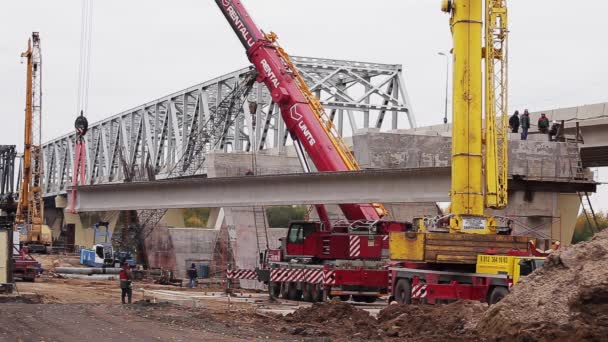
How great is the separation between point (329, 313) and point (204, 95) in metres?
66.8

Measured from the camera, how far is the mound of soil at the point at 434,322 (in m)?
20.4

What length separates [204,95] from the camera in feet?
297

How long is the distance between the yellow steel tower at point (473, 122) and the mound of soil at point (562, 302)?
8372 millimetres

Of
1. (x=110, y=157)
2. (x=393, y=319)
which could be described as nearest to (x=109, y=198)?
(x=393, y=319)

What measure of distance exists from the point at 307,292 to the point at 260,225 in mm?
20906

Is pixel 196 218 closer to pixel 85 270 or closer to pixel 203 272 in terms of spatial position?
pixel 203 272

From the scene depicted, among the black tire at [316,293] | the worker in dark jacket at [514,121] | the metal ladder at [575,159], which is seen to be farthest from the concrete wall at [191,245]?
the black tire at [316,293]

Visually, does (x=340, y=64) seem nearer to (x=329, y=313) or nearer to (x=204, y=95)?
(x=204, y=95)

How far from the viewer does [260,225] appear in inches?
2229

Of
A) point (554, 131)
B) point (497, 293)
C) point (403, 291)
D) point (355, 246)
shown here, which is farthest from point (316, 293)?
point (554, 131)

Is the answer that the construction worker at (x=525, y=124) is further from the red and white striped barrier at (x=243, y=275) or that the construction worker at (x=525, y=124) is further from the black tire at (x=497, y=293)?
the black tire at (x=497, y=293)

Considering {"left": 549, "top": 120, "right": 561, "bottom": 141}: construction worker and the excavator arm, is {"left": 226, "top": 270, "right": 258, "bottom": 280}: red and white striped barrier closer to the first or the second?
the excavator arm

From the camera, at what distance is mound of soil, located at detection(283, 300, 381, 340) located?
22.2 m

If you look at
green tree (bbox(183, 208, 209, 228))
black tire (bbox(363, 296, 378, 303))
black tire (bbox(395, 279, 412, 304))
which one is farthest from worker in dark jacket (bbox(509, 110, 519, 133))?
green tree (bbox(183, 208, 209, 228))
